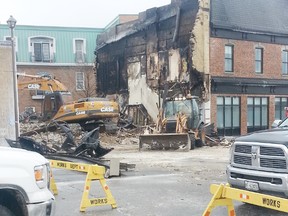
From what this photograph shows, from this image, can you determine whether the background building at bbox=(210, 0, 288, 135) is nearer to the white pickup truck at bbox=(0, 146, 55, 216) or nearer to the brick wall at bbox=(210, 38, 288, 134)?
the brick wall at bbox=(210, 38, 288, 134)

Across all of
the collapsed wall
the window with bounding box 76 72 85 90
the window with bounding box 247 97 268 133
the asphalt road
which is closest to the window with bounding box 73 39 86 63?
the window with bounding box 76 72 85 90

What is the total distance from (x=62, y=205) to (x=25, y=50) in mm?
34614

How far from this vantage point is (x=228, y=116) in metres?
27.4

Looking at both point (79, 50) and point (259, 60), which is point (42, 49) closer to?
point (79, 50)

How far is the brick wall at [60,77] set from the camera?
3991 cm

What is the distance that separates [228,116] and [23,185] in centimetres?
2393

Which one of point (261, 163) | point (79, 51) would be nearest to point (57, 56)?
point (79, 51)

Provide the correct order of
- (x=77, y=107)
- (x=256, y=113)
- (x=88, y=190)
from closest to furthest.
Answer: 1. (x=88, y=190)
2. (x=77, y=107)
3. (x=256, y=113)

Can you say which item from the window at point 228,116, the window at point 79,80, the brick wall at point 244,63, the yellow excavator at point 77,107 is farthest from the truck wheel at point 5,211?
the window at point 79,80

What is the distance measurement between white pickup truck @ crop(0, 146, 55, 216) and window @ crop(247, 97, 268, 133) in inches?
973

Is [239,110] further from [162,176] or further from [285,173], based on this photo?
[285,173]

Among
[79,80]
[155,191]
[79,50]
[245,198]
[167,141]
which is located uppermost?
[79,50]

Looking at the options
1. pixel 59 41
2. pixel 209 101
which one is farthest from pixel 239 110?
pixel 59 41

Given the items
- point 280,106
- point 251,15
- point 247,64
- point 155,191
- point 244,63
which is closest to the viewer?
point 155,191
